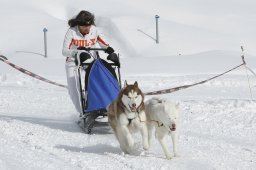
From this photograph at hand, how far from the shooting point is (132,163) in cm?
493

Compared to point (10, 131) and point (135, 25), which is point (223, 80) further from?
point (135, 25)

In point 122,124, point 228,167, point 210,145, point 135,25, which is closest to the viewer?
point 228,167

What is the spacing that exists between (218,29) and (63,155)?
17264 millimetres

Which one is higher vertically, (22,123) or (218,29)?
(218,29)

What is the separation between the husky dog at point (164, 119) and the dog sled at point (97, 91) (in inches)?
39.5

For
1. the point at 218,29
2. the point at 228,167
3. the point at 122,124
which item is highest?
the point at 218,29

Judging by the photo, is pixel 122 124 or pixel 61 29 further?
pixel 61 29

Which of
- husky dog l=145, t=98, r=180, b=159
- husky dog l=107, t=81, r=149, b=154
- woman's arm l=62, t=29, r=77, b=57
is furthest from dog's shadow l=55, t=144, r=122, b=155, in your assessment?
woman's arm l=62, t=29, r=77, b=57

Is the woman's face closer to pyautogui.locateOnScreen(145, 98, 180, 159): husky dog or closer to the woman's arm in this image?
the woman's arm

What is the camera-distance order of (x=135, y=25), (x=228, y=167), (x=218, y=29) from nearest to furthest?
(x=228, y=167) < (x=135, y=25) < (x=218, y=29)

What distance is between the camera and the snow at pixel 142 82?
5.22 meters

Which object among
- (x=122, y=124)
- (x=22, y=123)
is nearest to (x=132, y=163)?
(x=122, y=124)

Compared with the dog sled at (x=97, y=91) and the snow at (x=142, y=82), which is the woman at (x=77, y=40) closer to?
the dog sled at (x=97, y=91)

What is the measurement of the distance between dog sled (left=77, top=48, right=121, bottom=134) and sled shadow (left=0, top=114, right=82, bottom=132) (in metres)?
0.32
